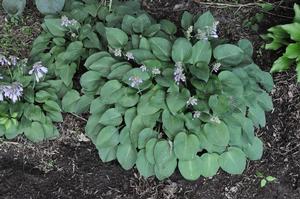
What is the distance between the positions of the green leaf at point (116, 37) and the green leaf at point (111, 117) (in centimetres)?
51

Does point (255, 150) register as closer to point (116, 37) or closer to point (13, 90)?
point (116, 37)

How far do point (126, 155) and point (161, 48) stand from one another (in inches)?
34.6

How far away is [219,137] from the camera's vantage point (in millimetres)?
4113

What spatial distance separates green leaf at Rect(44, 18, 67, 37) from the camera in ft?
14.6

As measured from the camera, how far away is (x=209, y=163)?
4266 millimetres

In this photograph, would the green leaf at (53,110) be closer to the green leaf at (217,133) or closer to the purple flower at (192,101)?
the purple flower at (192,101)

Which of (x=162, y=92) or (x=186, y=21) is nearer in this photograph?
(x=162, y=92)

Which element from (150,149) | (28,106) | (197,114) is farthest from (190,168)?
(28,106)

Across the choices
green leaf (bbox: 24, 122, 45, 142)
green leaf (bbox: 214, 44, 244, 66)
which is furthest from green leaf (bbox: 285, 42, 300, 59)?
green leaf (bbox: 24, 122, 45, 142)

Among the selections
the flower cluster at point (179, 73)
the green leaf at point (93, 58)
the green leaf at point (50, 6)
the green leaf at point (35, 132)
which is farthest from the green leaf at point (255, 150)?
the green leaf at point (50, 6)

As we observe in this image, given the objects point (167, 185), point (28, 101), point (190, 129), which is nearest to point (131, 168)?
point (167, 185)

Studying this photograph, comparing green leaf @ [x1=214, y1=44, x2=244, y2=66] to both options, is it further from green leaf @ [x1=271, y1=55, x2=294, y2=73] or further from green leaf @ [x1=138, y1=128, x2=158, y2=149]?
green leaf @ [x1=138, y1=128, x2=158, y2=149]

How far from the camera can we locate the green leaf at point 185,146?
411 cm

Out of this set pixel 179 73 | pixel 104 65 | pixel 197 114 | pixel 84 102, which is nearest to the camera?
pixel 179 73
